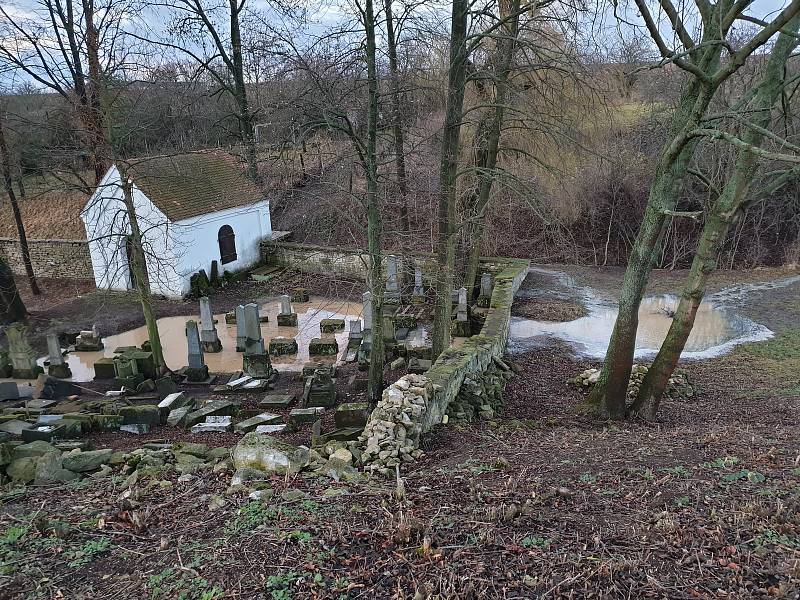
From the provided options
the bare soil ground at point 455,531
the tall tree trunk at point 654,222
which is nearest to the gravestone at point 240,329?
the bare soil ground at point 455,531

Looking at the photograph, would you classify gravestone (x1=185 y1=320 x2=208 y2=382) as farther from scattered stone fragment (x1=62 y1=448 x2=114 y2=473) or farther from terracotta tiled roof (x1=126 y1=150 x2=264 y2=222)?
terracotta tiled roof (x1=126 y1=150 x2=264 y2=222)

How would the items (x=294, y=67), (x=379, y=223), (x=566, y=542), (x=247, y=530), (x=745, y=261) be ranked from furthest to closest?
(x=745, y=261) < (x=379, y=223) < (x=294, y=67) < (x=247, y=530) < (x=566, y=542)

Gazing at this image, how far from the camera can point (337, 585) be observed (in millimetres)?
3420

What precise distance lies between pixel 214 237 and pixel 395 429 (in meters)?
15.1

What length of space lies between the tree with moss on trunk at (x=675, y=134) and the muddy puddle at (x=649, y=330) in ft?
14.3

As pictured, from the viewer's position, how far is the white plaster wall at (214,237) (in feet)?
59.5

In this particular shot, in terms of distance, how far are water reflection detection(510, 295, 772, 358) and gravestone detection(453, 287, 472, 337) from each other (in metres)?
1.13

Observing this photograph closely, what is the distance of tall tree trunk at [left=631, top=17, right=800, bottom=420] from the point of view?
673 centimetres

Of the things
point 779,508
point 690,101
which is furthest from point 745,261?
point 779,508

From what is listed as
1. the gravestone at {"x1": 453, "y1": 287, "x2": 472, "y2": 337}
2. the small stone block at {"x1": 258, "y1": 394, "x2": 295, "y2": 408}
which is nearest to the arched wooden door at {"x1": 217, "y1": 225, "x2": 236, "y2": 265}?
the gravestone at {"x1": 453, "y1": 287, "x2": 472, "y2": 337}

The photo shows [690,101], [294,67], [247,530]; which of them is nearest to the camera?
[247,530]

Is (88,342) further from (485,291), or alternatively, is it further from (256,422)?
(485,291)

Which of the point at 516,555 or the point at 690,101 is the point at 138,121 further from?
the point at 516,555

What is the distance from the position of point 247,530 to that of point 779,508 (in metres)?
3.73
